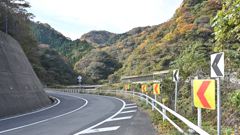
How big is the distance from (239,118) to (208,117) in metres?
2.33

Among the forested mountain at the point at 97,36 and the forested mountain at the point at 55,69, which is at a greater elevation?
the forested mountain at the point at 97,36

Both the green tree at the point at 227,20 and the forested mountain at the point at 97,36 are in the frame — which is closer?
the green tree at the point at 227,20

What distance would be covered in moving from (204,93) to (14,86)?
42.0ft

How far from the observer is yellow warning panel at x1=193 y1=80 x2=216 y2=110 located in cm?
383

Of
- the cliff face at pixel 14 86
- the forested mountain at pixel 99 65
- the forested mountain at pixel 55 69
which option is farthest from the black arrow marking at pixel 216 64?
the forested mountain at pixel 99 65

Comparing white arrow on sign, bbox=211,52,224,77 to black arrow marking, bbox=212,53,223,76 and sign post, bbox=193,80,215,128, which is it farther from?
sign post, bbox=193,80,215,128

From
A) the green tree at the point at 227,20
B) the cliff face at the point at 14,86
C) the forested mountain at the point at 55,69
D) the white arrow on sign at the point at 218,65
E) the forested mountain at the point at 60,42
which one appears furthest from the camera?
the forested mountain at the point at 60,42

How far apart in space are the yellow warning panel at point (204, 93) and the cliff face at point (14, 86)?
35.6 ft

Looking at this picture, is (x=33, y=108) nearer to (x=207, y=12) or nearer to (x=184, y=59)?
(x=184, y=59)

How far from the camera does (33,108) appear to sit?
531 inches

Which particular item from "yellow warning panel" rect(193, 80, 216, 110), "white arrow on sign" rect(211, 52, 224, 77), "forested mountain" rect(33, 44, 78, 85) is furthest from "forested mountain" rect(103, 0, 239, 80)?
"forested mountain" rect(33, 44, 78, 85)

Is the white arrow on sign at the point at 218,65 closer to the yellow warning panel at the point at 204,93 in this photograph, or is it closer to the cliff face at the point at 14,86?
the yellow warning panel at the point at 204,93

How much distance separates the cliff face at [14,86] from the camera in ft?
36.7

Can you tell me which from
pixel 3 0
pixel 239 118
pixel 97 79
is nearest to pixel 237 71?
pixel 239 118
